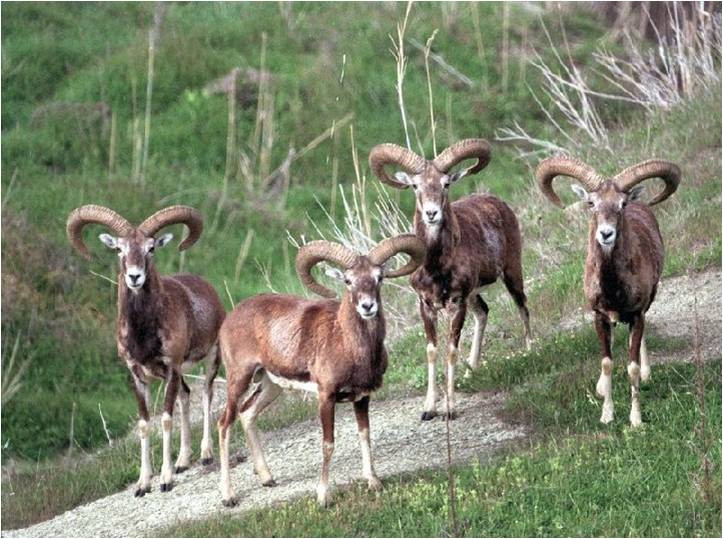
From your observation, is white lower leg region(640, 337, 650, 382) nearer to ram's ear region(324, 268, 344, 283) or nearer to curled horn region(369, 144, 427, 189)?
curled horn region(369, 144, 427, 189)

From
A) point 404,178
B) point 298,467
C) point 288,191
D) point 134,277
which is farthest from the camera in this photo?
point 288,191

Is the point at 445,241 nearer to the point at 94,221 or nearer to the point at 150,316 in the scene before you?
the point at 150,316

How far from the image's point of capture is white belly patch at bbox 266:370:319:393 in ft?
43.5

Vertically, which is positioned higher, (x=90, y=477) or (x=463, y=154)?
(x=463, y=154)

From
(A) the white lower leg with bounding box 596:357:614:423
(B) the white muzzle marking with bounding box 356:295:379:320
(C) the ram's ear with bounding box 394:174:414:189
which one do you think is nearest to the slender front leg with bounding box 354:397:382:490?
(B) the white muzzle marking with bounding box 356:295:379:320

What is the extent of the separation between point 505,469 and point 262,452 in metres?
2.21

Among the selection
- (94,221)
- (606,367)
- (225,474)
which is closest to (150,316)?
(94,221)

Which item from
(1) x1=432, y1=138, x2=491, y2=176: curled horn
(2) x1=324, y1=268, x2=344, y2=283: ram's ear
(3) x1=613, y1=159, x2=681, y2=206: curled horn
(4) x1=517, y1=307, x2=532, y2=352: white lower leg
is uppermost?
(1) x1=432, y1=138, x2=491, y2=176: curled horn

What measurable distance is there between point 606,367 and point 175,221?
12.9 feet

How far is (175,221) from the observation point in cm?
1450

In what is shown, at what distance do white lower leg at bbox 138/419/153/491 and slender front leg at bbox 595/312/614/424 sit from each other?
154 inches

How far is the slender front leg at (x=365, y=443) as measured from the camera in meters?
13.0

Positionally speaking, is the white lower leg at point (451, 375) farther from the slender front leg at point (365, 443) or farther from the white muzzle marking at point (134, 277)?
the white muzzle marking at point (134, 277)

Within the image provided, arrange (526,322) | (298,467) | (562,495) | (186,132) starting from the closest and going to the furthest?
(562,495) < (298,467) < (526,322) < (186,132)
